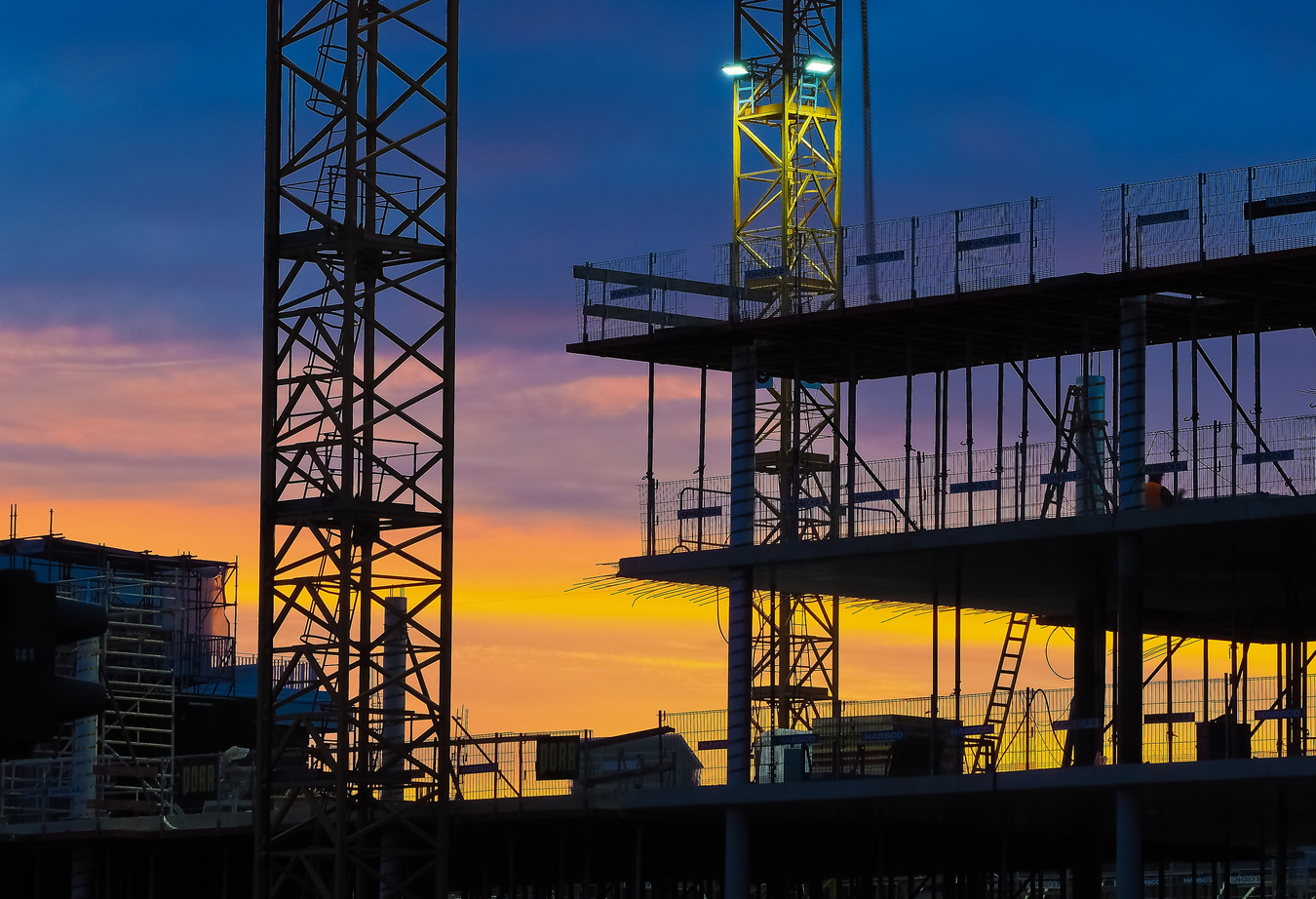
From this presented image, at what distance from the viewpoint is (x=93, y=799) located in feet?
196

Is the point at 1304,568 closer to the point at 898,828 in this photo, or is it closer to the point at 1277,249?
the point at 1277,249

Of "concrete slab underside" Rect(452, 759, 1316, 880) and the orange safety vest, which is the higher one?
the orange safety vest

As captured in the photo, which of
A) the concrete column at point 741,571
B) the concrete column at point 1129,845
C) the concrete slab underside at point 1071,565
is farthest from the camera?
the concrete column at point 741,571

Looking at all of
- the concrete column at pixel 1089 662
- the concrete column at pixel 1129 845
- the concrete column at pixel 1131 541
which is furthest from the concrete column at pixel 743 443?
the concrete column at pixel 1129 845

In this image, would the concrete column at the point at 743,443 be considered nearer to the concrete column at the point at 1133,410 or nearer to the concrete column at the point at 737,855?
the concrete column at the point at 737,855

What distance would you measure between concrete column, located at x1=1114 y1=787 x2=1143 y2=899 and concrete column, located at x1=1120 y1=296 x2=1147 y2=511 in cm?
565

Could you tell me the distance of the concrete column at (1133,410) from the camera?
1797 inches

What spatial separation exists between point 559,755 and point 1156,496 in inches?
615

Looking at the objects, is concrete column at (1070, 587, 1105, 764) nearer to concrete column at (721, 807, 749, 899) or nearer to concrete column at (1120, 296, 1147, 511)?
concrete column at (1120, 296, 1147, 511)

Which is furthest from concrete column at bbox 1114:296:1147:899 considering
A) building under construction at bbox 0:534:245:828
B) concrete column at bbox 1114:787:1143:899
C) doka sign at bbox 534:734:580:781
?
building under construction at bbox 0:534:245:828

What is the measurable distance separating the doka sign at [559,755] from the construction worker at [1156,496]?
48.8ft

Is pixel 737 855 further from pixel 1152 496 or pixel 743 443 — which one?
pixel 1152 496

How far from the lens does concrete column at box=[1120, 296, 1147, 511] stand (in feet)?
150

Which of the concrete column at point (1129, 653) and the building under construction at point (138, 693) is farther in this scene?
the building under construction at point (138, 693)
